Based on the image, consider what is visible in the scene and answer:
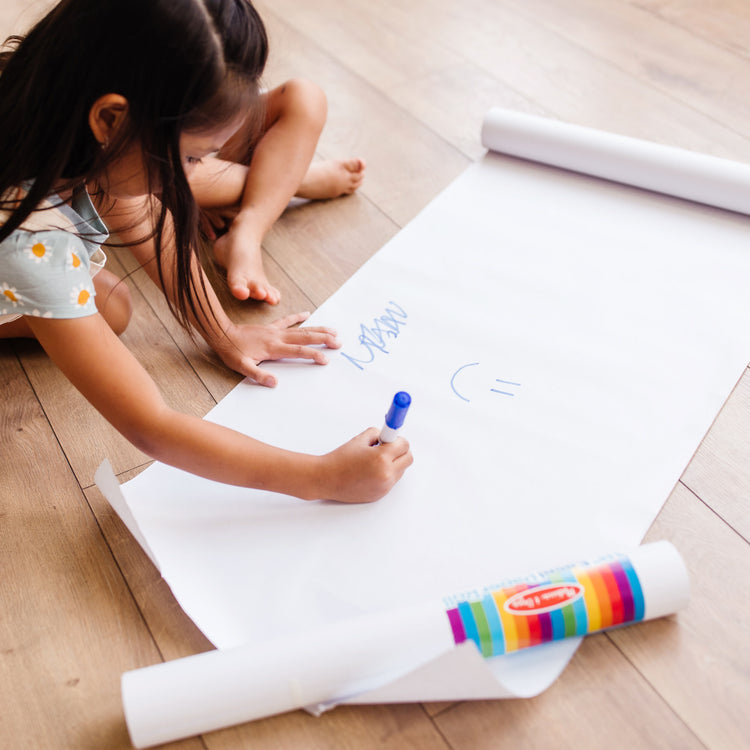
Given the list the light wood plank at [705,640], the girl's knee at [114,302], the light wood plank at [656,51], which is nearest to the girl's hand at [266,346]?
the girl's knee at [114,302]

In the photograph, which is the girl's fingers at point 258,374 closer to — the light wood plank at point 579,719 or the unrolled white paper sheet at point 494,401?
the unrolled white paper sheet at point 494,401

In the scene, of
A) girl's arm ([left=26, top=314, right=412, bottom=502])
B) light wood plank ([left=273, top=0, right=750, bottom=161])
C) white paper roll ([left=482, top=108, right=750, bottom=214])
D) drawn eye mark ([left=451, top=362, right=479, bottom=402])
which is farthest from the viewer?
light wood plank ([left=273, top=0, right=750, bottom=161])

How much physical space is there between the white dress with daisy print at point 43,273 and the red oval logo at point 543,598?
37cm

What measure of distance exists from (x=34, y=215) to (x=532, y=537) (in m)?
0.45

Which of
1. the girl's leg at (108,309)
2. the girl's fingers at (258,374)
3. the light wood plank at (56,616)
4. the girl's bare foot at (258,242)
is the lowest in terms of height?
the light wood plank at (56,616)

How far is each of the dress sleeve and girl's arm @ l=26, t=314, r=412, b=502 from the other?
0.04 ft

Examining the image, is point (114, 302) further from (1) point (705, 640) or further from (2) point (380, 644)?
(1) point (705, 640)

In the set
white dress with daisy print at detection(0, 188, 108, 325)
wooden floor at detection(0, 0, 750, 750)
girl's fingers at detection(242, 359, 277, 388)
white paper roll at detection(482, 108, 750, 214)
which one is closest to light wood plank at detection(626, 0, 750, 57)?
wooden floor at detection(0, 0, 750, 750)

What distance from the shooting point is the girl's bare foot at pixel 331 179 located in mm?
888

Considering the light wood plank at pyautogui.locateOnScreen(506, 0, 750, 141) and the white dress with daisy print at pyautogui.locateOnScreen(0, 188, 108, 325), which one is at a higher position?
the light wood plank at pyautogui.locateOnScreen(506, 0, 750, 141)

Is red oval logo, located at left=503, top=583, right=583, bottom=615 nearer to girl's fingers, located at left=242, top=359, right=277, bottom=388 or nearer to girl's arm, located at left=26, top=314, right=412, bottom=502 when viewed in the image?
girl's arm, located at left=26, top=314, right=412, bottom=502

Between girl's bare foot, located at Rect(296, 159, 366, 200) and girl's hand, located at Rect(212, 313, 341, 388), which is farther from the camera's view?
girl's bare foot, located at Rect(296, 159, 366, 200)

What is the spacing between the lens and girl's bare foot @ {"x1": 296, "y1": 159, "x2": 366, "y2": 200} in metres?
0.89

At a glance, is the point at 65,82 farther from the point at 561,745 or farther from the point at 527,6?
the point at 527,6
